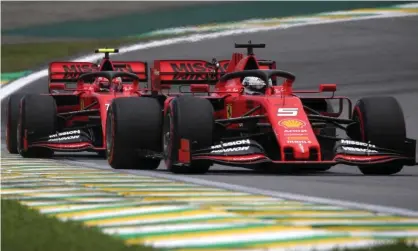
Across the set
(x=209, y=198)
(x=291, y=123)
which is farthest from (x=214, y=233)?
(x=291, y=123)

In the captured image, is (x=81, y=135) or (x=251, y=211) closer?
(x=251, y=211)

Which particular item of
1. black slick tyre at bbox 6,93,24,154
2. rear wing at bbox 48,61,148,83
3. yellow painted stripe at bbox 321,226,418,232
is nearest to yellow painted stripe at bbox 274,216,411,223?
yellow painted stripe at bbox 321,226,418,232

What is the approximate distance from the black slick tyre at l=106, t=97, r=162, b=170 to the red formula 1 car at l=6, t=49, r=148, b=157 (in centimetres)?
326

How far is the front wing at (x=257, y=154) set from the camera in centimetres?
1709

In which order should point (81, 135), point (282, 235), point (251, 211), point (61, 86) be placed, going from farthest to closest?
point (61, 86) → point (81, 135) → point (251, 211) → point (282, 235)

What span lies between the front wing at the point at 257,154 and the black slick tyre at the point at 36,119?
6.12 metres

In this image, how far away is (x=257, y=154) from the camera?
1712 cm

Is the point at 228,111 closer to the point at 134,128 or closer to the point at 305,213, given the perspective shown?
the point at 134,128

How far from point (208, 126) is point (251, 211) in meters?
5.48

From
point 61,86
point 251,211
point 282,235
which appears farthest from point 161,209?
point 61,86

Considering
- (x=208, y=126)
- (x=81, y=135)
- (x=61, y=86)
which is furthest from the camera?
(x=61, y=86)

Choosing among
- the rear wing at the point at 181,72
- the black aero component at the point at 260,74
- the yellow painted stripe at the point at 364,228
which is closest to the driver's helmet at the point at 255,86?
the black aero component at the point at 260,74

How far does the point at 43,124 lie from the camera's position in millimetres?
23078

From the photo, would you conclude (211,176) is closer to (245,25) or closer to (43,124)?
(43,124)
